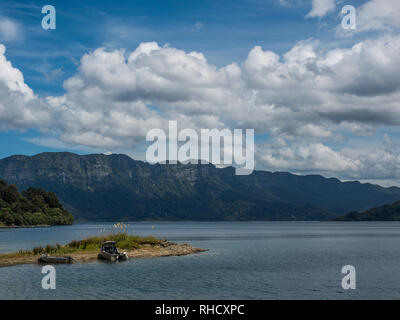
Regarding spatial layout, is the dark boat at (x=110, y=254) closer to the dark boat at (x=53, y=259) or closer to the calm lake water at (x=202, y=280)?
the calm lake water at (x=202, y=280)

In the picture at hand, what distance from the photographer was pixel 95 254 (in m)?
92.4

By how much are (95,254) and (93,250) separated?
23.6ft

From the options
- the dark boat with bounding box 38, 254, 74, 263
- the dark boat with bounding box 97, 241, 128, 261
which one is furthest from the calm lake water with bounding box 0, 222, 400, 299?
the dark boat with bounding box 38, 254, 74, 263

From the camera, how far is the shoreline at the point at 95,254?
83688 millimetres

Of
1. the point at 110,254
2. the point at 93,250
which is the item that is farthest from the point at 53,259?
the point at 93,250

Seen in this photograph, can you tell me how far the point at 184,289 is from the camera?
59531mm

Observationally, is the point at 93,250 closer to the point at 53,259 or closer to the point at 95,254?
the point at 95,254

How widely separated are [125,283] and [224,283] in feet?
46.2
